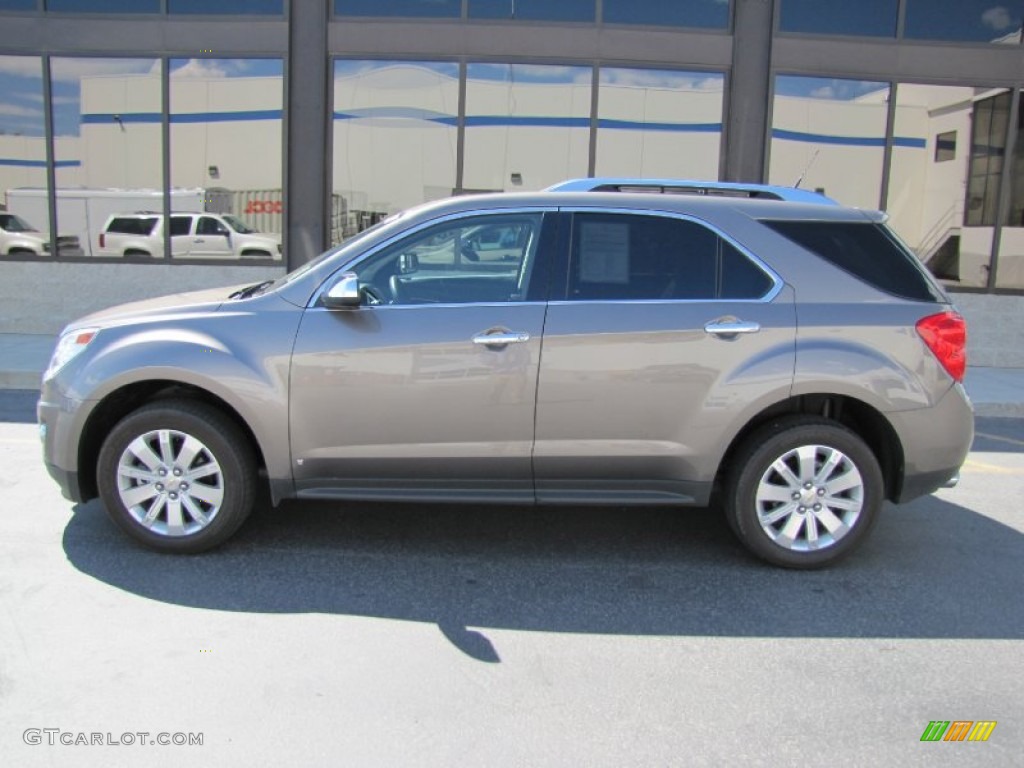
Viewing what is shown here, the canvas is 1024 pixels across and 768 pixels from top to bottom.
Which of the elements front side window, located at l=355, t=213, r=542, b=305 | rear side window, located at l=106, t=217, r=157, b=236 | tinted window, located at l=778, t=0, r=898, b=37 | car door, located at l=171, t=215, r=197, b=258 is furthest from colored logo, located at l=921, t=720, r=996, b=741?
rear side window, located at l=106, t=217, r=157, b=236

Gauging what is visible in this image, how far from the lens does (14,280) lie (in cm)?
1104

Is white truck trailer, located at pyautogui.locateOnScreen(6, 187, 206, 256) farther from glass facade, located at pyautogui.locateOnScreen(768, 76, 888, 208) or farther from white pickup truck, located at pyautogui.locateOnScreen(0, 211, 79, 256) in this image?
glass facade, located at pyautogui.locateOnScreen(768, 76, 888, 208)

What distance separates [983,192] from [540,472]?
970cm

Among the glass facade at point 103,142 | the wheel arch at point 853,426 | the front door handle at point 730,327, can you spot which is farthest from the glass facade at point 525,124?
the front door handle at point 730,327

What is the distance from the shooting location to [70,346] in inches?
161

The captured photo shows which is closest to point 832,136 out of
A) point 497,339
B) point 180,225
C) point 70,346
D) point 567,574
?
point 180,225

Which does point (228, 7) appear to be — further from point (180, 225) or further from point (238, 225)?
point (180, 225)

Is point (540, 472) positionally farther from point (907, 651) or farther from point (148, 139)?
point (148, 139)

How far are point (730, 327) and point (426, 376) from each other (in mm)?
1451

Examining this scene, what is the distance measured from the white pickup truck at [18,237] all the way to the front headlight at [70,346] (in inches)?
325

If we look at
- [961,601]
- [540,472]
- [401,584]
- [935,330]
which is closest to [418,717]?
[401,584]

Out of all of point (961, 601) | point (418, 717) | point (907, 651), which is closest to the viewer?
point (418, 717)

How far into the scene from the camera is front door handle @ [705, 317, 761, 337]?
3920 millimetres

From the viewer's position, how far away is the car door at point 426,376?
3.88m
